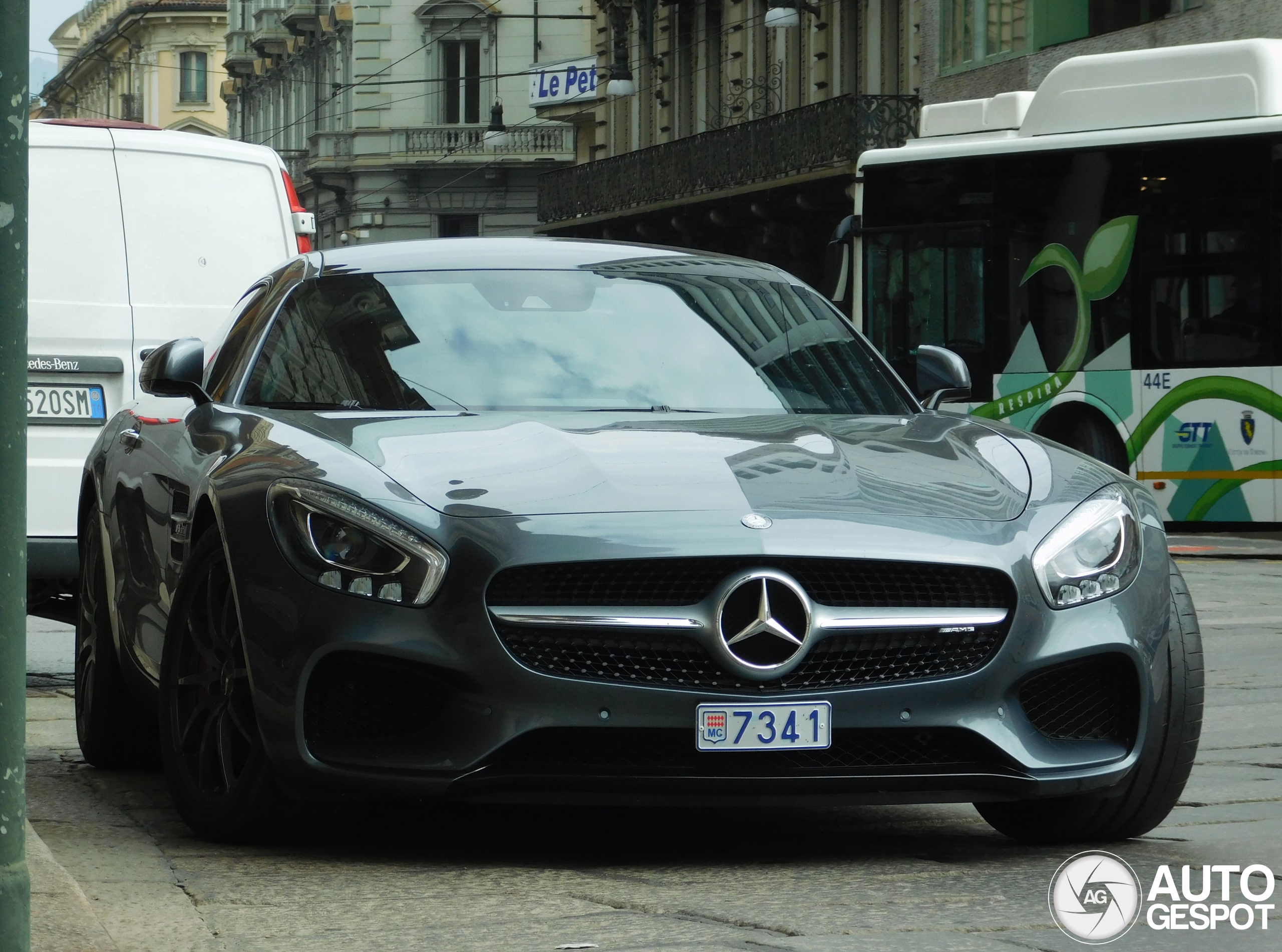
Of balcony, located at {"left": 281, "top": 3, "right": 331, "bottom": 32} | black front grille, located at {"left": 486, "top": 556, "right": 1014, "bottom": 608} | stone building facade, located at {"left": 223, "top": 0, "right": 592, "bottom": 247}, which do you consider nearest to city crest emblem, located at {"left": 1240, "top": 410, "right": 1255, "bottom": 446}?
black front grille, located at {"left": 486, "top": 556, "right": 1014, "bottom": 608}

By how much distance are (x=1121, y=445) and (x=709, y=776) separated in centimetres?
1301

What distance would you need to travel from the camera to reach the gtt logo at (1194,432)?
1669 centimetres

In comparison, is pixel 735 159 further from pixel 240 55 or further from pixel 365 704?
pixel 240 55

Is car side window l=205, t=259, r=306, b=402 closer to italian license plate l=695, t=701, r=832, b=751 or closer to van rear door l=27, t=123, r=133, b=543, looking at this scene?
italian license plate l=695, t=701, r=832, b=751

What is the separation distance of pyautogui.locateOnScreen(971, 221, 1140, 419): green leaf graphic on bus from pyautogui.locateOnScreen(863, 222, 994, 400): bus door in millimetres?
417

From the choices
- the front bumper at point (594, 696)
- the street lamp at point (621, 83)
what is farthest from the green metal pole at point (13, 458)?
the street lamp at point (621, 83)

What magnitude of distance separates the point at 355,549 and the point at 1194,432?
1285cm

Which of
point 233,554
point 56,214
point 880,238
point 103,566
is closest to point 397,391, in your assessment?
point 233,554

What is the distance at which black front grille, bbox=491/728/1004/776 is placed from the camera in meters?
4.68

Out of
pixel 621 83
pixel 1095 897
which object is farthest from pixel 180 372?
pixel 621 83

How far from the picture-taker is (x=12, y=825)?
340cm

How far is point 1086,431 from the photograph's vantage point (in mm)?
17734

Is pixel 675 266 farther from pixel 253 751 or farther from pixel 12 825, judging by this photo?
pixel 12 825

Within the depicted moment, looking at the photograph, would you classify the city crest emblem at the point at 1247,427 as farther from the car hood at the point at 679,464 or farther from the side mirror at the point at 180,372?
the side mirror at the point at 180,372
